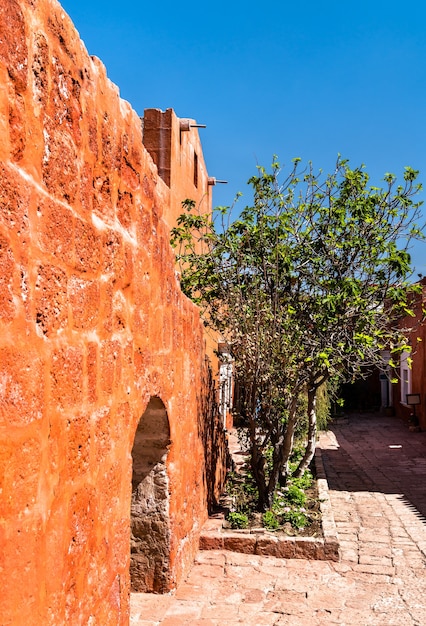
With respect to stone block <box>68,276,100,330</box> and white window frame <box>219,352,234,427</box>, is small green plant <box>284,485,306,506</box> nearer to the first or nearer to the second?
white window frame <box>219,352,234,427</box>

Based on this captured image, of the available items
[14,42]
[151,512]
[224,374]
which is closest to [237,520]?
[151,512]

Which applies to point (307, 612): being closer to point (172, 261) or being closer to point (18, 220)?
point (172, 261)

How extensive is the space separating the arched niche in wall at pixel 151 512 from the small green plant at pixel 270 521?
5.95 ft

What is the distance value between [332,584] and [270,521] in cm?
123

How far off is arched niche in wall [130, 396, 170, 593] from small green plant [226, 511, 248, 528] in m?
1.65

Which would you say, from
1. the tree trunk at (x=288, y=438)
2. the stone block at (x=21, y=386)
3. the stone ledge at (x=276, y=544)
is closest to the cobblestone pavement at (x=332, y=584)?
the stone ledge at (x=276, y=544)

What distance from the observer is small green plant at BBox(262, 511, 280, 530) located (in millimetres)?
6066

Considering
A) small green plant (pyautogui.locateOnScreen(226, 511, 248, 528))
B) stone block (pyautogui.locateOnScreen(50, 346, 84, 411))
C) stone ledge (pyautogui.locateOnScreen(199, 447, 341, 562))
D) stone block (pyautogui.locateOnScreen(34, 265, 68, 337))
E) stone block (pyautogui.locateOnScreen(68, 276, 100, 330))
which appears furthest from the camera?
small green plant (pyautogui.locateOnScreen(226, 511, 248, 528))

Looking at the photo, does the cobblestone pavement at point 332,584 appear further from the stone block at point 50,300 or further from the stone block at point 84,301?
the stone block at point 50,300

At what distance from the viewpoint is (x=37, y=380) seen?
1.81m

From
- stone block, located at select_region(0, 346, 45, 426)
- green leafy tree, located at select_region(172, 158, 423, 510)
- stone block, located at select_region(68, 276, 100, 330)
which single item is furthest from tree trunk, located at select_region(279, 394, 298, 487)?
stone block, located at select_region(0, 346, 45, 426)

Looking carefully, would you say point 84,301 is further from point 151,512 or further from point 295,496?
point 295,496

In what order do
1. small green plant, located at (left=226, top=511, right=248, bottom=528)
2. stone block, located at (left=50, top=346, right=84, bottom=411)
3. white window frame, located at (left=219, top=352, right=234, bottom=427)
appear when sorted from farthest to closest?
white window frame, located at (left=219, top=352, right=234, bottom=427) → small green plant, located at (left=226, top=511, right=248, bottom=528) → stone block, located at (left=50, top=346, right=84, bottom=411)

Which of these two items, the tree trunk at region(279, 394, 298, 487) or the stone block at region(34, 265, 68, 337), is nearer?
the stone block at region(34, 265, 68, 337)
